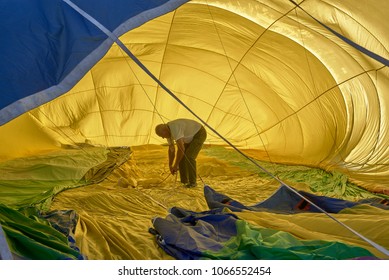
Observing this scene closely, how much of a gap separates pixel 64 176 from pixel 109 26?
2.86 metres

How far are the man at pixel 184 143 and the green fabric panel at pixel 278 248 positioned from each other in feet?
9.41

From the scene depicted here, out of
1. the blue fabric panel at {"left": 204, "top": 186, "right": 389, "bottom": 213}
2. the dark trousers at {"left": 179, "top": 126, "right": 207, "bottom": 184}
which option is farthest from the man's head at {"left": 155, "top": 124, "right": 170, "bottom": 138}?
the blue fabric panel at {"left": 204, "top": 186, "right": 389, "bottom": 213}

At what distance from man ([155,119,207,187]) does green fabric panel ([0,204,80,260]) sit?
2.92 metres

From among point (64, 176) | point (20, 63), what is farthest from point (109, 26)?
point (64, 176)

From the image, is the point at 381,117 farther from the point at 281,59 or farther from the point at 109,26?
the point at 109,26

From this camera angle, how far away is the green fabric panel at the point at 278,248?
296 cm

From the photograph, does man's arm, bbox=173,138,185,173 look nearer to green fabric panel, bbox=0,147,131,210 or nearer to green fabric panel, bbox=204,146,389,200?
green fabric panel, bbox=0,147,131,210

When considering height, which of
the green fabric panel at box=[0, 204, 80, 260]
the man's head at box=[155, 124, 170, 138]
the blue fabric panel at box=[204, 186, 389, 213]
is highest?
the man's head at box=[155, 124, 170, 138]

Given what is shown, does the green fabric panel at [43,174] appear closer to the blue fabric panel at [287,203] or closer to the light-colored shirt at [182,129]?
the light-colored shirt at [182,129]

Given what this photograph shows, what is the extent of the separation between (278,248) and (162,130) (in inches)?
133

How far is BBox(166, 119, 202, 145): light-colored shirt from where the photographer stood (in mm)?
6309

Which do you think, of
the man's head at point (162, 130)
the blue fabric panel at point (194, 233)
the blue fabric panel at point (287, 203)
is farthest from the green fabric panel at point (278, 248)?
the man's head at point (162, 130)

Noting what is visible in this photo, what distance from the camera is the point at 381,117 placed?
6.48 m

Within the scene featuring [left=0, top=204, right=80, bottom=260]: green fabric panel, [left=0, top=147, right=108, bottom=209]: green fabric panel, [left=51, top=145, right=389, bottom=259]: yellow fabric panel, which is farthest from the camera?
[left=0, top=147, right=108, bottom=209]: green fabric panel
